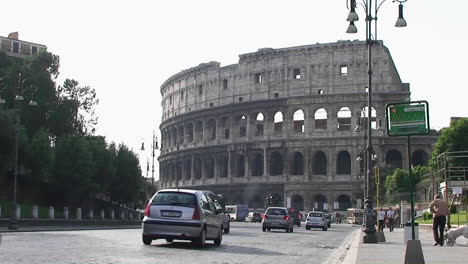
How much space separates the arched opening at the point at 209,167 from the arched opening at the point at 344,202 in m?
19.0

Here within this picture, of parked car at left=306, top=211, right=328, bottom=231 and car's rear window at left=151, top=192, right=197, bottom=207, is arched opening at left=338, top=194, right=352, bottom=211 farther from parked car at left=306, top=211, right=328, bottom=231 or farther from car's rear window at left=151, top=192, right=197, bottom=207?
car's rear window at left=151, top=192, right=197, bottom=207

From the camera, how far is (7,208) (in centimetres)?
4078

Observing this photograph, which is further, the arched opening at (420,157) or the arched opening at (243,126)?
the arched opening at (243,126)

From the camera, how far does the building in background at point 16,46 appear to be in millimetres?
91875

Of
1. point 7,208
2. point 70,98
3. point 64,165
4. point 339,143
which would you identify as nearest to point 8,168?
point 7,208

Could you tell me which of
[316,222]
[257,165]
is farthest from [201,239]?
[257,165]

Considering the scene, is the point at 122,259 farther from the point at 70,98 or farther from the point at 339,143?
the point at 339,143

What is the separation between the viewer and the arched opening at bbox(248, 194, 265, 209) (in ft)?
298

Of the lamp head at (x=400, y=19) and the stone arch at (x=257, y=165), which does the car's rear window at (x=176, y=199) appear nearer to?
the lamp head at (x=400, y=19)

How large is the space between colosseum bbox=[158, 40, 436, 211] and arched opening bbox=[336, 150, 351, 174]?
124 millimetres

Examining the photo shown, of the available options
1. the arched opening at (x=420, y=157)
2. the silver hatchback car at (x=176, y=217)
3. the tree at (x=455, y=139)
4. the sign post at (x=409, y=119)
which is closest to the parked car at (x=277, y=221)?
the silver hatchback car at (x=176, y=217)

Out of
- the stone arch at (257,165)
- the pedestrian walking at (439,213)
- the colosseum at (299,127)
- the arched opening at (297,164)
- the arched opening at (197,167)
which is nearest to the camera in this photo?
the pedestrian walking at (439,213)

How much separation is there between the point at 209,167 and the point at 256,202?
34.6 ft

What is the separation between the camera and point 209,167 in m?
98.8
